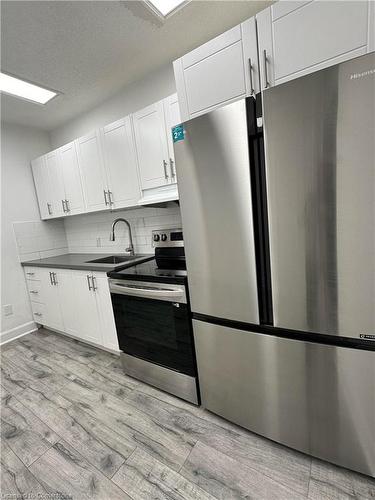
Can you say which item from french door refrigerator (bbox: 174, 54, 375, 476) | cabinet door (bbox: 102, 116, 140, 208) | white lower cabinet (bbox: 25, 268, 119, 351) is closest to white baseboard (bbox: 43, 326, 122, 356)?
white lower cabinet (bbox: 25, 268, 119, 351)

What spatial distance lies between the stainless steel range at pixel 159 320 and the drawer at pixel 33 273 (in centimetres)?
157

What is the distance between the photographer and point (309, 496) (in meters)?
1.03

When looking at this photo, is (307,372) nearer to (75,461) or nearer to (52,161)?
(75,461)

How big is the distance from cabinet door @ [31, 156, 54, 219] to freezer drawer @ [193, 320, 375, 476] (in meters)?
2.69

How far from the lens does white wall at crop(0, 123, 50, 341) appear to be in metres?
2.82

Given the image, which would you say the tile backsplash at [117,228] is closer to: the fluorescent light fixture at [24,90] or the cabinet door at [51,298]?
the cabinet door at [51,298]

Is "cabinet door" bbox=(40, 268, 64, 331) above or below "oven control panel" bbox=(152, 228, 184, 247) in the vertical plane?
below

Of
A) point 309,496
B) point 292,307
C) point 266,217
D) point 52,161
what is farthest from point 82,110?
point 309,496

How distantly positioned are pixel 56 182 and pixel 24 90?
Answer: 0.94 meters

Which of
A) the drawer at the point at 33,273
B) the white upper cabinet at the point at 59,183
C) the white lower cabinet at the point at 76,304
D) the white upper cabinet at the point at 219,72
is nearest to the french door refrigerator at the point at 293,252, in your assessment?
the white upper cabinet at the point at 219,72

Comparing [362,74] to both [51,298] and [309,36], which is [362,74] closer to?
[309,36]

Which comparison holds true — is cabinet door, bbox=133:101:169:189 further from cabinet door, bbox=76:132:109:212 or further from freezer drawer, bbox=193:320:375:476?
freezer drawer, bbox=193:320:375:476

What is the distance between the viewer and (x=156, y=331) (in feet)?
5.36

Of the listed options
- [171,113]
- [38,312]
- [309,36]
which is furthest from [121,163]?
[38,312]
